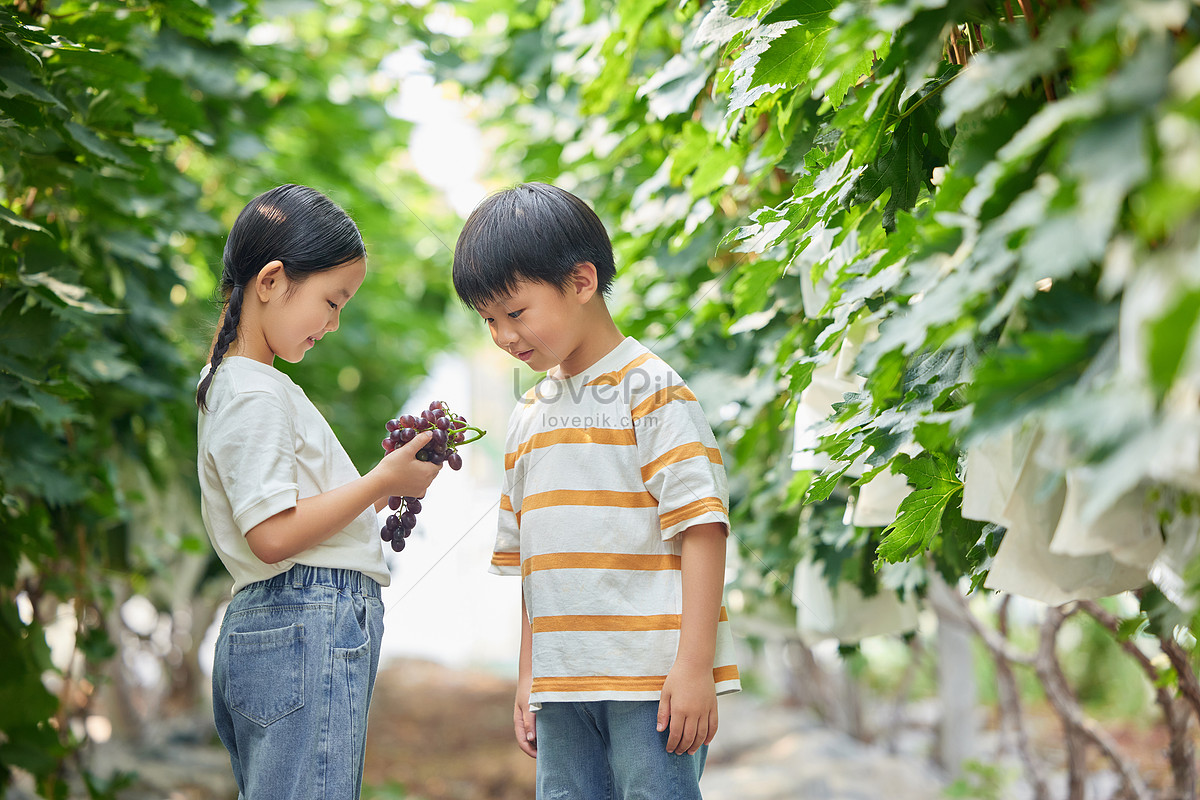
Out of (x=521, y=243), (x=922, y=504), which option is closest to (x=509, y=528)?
(x=521, y=243)

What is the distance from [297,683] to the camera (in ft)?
3.67

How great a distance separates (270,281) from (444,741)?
4666 mm

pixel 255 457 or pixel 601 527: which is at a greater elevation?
pixel 255 457

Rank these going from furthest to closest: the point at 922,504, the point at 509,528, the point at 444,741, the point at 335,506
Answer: the point at 444,741 → the point at 509,528 → the point at 335,506 → the point at 922,504

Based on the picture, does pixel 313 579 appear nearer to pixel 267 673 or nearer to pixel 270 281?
pixel 267 673

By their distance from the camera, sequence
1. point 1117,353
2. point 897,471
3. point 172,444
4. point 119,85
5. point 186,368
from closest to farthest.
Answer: point 1117,353 < point 897,471 < point 119,85 < point 186,368 < point 172,444

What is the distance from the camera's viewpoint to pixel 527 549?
1.25m

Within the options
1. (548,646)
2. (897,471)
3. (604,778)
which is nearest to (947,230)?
(897,471)

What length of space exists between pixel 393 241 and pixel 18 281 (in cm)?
340

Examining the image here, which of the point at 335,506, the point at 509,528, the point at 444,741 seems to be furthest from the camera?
the point at 444,741

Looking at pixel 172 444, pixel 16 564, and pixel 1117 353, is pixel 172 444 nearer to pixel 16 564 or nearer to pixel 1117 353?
pixel 16 564

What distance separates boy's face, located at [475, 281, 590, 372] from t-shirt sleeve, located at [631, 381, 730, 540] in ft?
0.45

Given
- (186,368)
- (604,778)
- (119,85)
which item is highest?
(119,85)

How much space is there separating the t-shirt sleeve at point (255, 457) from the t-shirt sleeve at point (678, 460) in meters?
0.46
